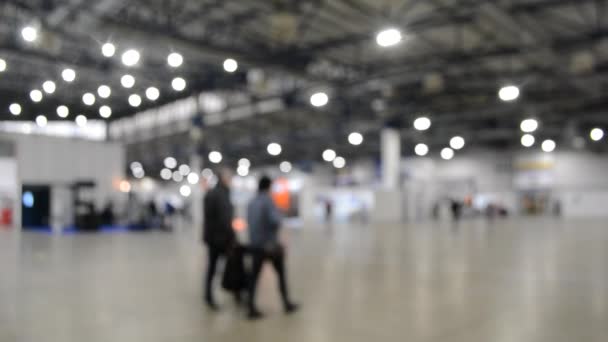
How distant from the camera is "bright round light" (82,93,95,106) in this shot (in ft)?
50.7

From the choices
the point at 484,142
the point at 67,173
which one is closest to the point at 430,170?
the point at 484,142

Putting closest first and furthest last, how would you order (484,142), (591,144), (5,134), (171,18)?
(171,18) → (5,134) → (591,144) → (484,142)

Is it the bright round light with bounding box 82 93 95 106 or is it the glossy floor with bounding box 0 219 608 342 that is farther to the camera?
the bright round light with bounding box 82 93 95 106

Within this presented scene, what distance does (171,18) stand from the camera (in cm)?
1488

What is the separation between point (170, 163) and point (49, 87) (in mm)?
33813

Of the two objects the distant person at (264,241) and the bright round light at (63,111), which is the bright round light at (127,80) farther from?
the distant person at (264,241)

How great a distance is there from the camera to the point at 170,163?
4688cm

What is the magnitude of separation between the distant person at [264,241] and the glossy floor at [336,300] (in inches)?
12.7

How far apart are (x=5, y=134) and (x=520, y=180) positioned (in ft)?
130

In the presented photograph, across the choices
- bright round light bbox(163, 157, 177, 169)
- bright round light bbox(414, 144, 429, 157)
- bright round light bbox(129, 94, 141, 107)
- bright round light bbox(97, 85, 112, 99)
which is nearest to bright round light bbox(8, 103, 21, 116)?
bright round light bbox(97, 85, 112, 99)

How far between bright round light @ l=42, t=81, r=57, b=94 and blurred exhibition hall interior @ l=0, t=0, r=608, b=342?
0.35ft

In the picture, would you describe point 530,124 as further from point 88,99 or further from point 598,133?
point 88,99

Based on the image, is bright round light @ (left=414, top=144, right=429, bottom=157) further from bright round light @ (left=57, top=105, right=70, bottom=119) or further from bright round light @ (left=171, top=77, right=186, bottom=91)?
bright round light @ (left=57, top=105, right=70, bottom=119)

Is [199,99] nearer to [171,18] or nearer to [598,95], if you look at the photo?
[171,18]
